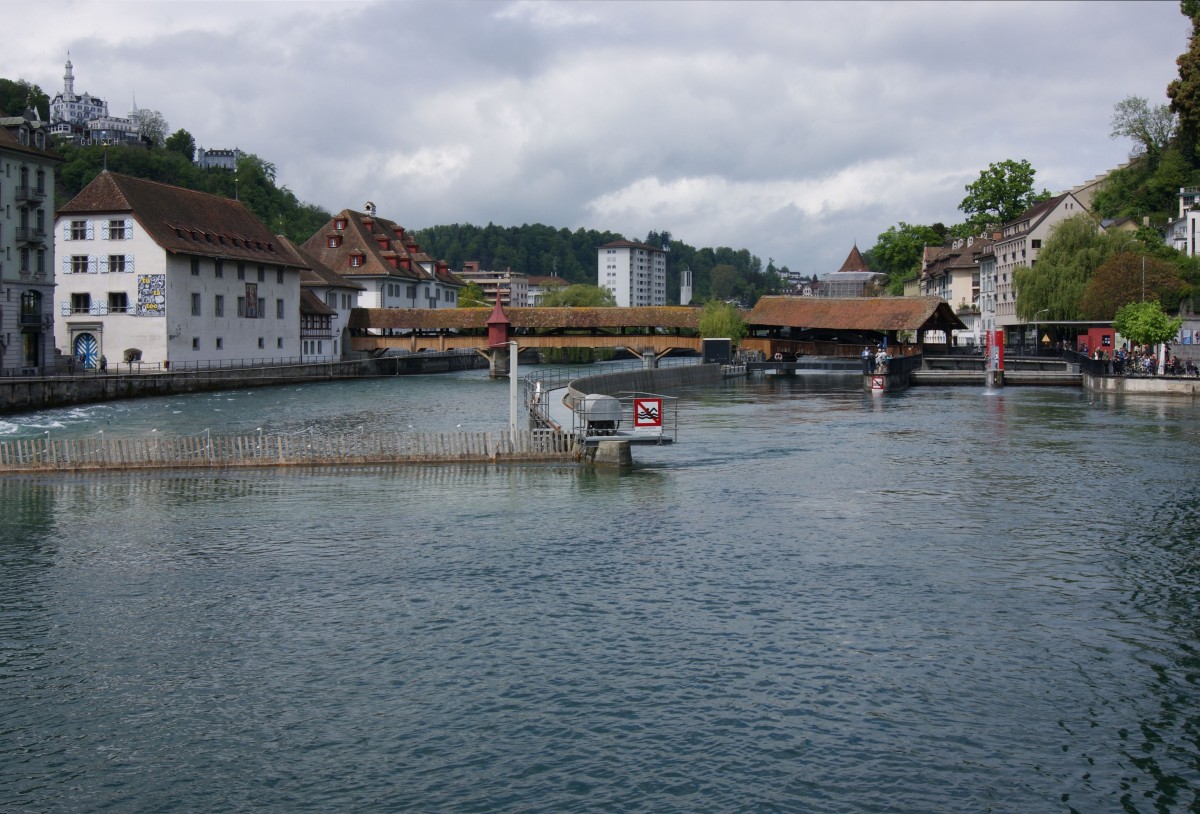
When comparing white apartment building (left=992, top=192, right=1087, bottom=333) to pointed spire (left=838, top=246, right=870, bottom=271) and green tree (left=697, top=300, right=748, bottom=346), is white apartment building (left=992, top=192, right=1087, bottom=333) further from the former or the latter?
pointed spire (left=838, top=246, right=870, bottom=271)

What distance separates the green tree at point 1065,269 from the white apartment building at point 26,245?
6202cm

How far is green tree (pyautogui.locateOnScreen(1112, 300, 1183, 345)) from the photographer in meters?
61.2

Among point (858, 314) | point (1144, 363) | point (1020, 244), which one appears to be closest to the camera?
point (1144, 363)

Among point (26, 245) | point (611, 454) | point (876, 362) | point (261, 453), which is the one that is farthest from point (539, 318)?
point (611, 454)

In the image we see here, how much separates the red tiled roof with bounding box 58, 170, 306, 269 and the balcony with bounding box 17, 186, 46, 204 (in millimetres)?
8457

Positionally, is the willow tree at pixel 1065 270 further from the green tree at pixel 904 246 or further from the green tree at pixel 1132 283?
the green tree at pixel 904 246

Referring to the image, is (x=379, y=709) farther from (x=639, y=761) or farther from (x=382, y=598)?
(x=382, y=598)

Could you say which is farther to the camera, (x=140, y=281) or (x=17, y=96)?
(x=17, y=96)

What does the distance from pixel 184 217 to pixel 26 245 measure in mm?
15219

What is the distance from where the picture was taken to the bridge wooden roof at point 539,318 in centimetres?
8494

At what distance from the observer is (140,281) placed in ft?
207

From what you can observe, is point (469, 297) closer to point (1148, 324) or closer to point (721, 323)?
point (721, 323)

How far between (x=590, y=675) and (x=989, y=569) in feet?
29.3

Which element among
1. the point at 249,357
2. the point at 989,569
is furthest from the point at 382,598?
the point at 249,357
